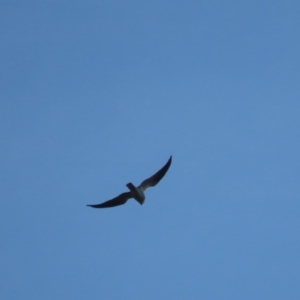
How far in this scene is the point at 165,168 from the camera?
3097 centimetres

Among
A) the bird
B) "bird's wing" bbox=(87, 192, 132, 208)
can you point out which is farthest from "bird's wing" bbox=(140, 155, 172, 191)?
"bird's wing" bbox=(87, 192, 132, 208)

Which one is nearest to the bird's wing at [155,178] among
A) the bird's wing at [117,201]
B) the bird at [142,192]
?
the bird at [142,192]

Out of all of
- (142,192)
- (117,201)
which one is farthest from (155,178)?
(117,201)

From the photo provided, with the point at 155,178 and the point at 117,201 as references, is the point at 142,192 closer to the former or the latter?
the point at 155,178

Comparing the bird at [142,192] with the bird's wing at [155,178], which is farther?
the bird's wing at [155,178]

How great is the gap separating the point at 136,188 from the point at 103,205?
158 cm

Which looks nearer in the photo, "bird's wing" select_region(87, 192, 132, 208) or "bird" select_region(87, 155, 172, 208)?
"bird" select_region(87, 155, 172, 208)

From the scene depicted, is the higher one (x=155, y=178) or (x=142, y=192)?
(x=155, y=178)

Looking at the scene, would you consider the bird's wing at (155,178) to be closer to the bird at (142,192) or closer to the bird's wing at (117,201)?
the bird at (142,192)

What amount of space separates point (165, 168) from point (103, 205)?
2.62m

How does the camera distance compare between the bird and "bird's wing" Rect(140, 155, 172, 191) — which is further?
"bird's wing" Rect(140, 155, 172, 191)

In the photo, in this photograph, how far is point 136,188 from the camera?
30328 mm

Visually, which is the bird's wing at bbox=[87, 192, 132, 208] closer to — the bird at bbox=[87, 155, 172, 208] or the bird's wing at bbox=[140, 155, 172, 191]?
the bird at bbox=[87, 155, 172, 208]

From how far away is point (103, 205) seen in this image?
31109mm
